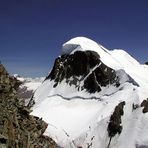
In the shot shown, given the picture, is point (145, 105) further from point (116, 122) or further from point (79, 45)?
point (79, 45)

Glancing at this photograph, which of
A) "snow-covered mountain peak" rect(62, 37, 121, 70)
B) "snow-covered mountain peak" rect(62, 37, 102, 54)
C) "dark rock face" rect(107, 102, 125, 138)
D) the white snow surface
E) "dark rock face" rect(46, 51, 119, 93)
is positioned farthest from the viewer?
"snow-covered mountain peak" rect(62, 37, 102, 54)

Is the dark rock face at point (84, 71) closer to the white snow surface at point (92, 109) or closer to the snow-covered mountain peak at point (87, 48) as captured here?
the snow-covered mountain peak at point (87, 48)

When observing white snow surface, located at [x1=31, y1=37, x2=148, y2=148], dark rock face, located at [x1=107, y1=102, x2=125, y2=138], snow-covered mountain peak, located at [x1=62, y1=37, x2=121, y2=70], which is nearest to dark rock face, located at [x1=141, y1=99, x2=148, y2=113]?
white snow surface, located at [x1=31, y1=37, x2=148, y2=148]

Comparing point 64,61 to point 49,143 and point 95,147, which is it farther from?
point 49,143

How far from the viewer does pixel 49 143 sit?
2833 cm

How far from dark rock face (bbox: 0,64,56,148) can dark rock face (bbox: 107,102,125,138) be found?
2894 inches

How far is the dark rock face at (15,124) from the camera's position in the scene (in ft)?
72.6

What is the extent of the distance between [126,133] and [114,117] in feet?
26.8

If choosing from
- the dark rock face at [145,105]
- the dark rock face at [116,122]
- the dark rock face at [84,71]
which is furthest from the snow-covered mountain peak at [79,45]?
the dark rock face at [145,105]

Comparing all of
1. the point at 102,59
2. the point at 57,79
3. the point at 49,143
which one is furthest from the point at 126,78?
the point at 49,143

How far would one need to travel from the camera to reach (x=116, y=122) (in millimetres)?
103875

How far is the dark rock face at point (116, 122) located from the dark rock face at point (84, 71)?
59.4ft

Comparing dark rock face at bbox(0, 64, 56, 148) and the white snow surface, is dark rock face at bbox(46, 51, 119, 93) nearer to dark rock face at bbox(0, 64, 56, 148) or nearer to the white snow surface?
the white snow surface

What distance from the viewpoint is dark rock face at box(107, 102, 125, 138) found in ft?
335
